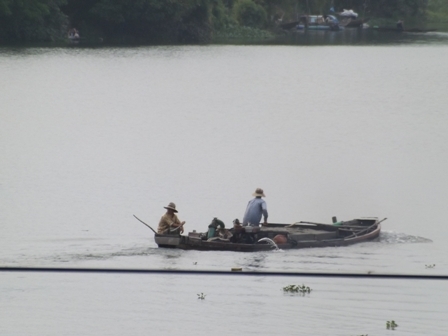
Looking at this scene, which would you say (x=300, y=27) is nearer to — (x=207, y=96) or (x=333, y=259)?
(x=207, y=96)

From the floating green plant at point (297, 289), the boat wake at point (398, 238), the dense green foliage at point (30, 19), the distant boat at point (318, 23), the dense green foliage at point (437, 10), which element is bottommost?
the floating green plant at point (297, 289)

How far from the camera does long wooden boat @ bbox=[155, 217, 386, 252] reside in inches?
1051

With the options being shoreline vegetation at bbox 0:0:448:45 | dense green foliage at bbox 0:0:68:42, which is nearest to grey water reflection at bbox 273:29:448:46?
shoreline vegetation at bbox 0:0:448:45

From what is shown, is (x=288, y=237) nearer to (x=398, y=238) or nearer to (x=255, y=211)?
(x=255, y=211)

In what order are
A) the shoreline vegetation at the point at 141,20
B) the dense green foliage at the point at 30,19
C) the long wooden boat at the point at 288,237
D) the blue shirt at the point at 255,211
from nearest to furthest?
the long wooden boat at the point at 288,237 < the blue shirt at the point at 255,211 < the dense green foliage at the point at 30,19 < the shoreline vegetation at the point at 141,20

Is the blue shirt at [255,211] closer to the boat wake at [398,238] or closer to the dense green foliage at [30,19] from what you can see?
the boat wake at [398,238]

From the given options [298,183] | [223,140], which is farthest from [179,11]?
[298,183]

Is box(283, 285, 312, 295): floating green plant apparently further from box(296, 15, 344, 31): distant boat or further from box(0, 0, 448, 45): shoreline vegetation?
box(296, 15, 344, 31): distant boat

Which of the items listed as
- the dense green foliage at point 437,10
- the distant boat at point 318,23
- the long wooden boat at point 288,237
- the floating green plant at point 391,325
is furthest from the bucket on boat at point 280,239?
the dense green foliage at point 437,10

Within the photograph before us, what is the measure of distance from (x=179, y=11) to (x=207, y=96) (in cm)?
2500

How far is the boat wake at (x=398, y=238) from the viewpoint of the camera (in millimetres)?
29641

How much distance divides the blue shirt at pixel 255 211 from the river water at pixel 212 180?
104 centimetres

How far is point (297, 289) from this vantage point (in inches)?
973

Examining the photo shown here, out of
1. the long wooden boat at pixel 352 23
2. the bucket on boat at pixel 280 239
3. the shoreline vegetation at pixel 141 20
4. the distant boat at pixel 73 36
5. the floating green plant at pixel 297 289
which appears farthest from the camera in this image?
the long wooden boat at pixel 352 23
